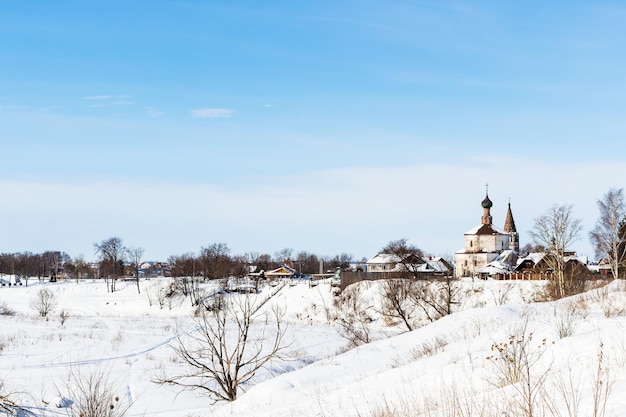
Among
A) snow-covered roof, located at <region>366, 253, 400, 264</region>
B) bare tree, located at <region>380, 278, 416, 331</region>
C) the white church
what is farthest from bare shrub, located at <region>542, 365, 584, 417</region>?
snow-covered roof, located at <region>366, 253, 400, 264</region>

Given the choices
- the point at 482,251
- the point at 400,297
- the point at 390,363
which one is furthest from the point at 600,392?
the point at 482,251

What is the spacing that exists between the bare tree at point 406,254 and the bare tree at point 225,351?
26.3 metres

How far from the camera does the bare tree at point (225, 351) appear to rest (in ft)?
61.1

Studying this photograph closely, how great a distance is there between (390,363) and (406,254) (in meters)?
73.0

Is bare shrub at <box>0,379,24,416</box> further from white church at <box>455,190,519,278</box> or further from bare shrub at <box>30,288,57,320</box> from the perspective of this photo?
white church at <box>455,190,519,278</box>

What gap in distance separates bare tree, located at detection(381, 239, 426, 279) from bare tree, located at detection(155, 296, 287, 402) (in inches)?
1035

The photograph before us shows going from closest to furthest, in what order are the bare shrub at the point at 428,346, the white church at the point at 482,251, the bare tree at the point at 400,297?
the bare shrub at the point at 428,346, the bare tree at the point at 400,297, the white church at the point at 482,251

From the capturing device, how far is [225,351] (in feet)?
56.7

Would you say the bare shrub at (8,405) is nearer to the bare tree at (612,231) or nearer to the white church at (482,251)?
the bare tree at (612,231)

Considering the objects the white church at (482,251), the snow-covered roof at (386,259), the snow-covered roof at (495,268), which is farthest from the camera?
the snow-covered roof at (386,259)

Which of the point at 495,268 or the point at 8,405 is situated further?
the point at 495,268

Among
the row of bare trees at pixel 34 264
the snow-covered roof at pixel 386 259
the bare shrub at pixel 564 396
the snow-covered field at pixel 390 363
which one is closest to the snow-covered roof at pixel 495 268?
the snow-covered roof at pixel 386 259

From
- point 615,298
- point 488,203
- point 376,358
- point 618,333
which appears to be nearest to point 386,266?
point 488,203

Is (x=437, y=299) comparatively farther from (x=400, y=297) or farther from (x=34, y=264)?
(x=34, y=264)
